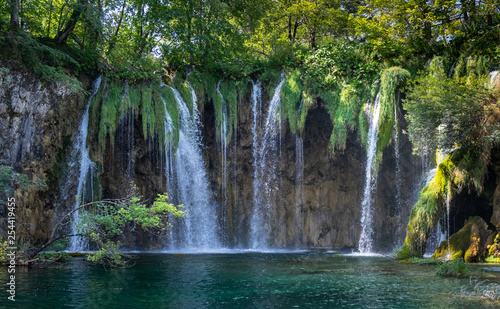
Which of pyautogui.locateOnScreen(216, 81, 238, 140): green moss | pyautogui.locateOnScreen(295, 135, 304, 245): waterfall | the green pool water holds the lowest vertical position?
the green pool water

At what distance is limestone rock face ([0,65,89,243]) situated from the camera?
1725 centimetres

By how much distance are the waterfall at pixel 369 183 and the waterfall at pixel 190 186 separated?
21.6ft

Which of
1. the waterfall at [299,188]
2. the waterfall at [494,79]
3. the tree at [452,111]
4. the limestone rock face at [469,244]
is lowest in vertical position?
the limestone rock face at [469,244]

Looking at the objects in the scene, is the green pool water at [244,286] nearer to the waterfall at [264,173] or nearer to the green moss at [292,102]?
the waterfall at [264,173]

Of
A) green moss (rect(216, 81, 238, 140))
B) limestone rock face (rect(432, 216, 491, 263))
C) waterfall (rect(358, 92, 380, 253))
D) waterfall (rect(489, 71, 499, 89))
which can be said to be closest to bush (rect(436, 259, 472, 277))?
limestone rock face (rect(432, 216, 491, 263))

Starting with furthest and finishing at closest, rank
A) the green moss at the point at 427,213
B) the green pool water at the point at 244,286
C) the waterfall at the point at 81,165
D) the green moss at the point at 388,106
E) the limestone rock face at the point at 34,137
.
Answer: the waterfall at the point at 81,165 → the green moss at the point at 388,106 → the limestone rock face at the point at 34,137 → the green moss at the point at 427,213 → the green pool water at the point at 244,286

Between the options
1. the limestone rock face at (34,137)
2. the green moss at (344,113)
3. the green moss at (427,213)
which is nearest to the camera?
the green moss at (427,213)

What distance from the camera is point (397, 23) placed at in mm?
21141

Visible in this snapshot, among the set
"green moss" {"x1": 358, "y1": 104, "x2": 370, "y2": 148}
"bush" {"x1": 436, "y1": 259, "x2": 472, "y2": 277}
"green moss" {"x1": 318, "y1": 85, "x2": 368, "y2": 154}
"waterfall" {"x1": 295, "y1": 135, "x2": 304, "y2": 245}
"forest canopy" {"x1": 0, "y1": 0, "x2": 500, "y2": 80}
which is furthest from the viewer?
"waterfall" {"x1": 295, "y1": 135, "x2": 304, "y2": 245}

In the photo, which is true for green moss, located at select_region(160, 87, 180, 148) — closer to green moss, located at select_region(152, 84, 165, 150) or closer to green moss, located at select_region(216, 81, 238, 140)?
green moss, located at select_region(152, 84, 165, 150)

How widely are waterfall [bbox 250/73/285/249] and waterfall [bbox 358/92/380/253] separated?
442cm

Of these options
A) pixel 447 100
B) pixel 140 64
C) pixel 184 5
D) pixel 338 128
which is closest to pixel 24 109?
pixel 140 64

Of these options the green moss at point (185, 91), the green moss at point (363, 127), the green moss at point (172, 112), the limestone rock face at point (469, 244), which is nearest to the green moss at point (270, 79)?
the green moss at point (185, 91)

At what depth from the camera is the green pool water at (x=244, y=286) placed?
8.59m
